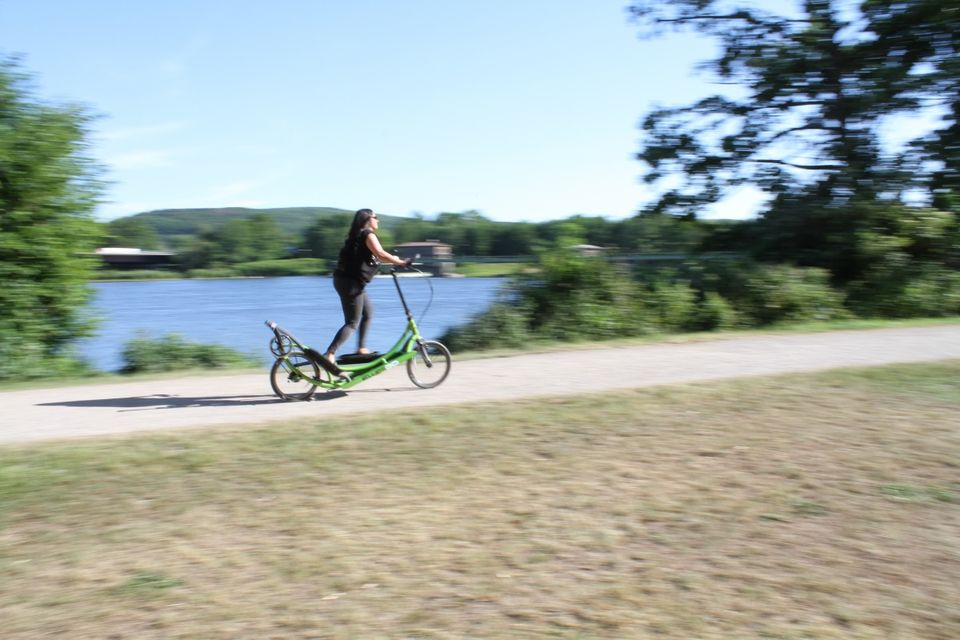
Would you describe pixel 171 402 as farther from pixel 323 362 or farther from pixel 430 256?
pixel 430 256

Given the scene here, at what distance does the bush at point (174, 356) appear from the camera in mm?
11750

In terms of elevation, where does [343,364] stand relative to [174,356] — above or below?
above

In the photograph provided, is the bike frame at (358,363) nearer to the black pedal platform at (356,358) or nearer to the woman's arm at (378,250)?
the black pedal platform at (356,358)

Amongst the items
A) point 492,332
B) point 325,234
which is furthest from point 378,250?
point 325,234

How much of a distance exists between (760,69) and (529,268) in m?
8.42

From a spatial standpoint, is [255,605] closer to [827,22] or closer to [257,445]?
[257,445]

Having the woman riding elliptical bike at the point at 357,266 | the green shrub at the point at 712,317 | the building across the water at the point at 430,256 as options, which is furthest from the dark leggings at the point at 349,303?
the green shrub at the point at 712,317

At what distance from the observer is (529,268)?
14.0 meters

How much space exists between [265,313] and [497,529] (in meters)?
11.3

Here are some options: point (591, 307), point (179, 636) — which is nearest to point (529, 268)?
point (591, 307)

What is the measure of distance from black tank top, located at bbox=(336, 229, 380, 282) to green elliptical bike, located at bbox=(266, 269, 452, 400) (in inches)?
12.3

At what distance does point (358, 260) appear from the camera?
27.1 feet

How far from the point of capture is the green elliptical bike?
815 cm

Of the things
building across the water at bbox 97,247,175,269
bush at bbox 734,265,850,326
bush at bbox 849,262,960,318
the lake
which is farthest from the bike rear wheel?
bush at bbox 849,262,960,318
